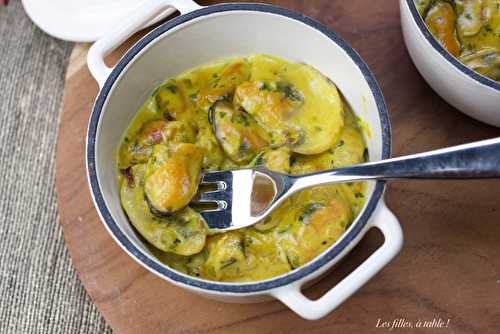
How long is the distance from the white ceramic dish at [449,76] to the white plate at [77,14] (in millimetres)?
742

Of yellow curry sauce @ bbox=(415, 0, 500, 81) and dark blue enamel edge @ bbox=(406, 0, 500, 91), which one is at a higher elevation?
dark blue enamel edge @ bbox=(406, 0, 500, 91)

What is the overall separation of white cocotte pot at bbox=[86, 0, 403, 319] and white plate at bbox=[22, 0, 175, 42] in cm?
39

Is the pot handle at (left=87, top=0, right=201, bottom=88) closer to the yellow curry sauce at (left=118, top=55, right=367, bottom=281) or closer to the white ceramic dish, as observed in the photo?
the yellow curry sauce at (left=118, top=55, right=367, bottom=281)

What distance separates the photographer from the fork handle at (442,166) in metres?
0.94

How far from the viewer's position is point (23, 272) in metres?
1.68

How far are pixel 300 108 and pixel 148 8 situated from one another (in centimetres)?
35

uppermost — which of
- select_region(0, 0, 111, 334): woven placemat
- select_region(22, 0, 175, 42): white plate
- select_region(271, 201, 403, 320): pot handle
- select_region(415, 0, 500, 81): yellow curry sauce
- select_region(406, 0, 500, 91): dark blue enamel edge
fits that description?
select_region(406, 0, 500, 91): dark blue enamel edge

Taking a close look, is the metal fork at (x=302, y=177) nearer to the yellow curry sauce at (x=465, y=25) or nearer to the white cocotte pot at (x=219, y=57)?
the white cocotte pot at (x=219, y=57)

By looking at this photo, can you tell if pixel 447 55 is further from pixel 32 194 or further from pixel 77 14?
pixel 32 194

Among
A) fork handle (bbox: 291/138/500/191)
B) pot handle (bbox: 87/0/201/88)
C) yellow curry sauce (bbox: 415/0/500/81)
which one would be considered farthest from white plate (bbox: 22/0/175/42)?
fork handle (bbox: 291/138/500/191)

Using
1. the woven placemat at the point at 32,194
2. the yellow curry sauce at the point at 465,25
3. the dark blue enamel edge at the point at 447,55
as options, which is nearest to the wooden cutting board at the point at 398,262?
the yellow curry sauce at the point at 465,25

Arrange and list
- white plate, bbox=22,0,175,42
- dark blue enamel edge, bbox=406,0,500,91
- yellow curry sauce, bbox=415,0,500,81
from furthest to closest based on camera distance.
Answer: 1. white plate, bbox=22,0,175,42
2. yellow curry sauce, bbox=415,0,500,81
3. dark blue enamel edge, bbox=406,0,500,91

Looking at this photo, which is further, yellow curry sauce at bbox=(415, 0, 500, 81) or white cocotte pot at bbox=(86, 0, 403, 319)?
yellow curry sauce at bbox=(415, 0, 500, 81)

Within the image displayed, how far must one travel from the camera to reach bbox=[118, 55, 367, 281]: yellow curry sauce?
1.14 m
